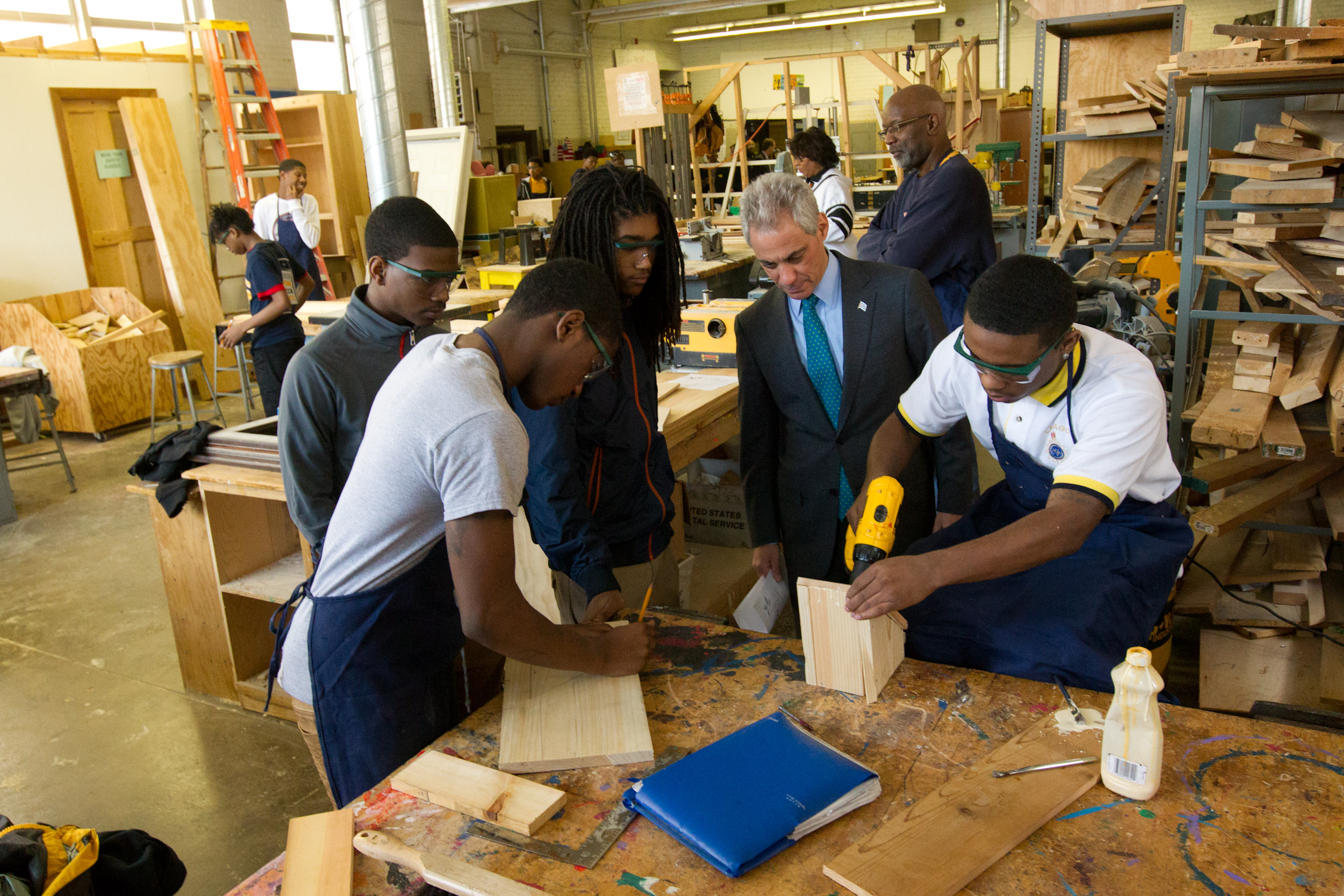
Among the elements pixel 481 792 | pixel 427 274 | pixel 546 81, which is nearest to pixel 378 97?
pixel 427 274

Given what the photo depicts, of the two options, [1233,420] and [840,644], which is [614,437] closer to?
[840,644]

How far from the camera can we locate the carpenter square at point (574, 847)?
1227 mm

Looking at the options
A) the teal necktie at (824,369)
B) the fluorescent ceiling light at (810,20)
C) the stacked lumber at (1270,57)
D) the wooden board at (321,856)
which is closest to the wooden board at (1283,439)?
the stacked lumber at (1270,57)

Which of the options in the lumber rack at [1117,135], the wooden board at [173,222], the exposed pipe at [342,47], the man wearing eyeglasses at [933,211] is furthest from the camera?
the exposed pipe at [342,47]

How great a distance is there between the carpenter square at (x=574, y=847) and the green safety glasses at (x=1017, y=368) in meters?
1.01

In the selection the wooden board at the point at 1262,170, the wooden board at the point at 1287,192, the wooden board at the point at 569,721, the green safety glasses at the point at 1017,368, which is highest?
the wooden board at the point at 1262,170

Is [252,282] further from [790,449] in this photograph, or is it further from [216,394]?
[790,449]

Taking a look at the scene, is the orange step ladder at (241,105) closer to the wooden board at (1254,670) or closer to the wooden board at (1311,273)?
the wooden board at (1311,273)

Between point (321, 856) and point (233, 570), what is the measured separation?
86.9 inches

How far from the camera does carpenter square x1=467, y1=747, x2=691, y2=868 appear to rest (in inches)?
48.3

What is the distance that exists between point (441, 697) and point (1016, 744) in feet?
3.31

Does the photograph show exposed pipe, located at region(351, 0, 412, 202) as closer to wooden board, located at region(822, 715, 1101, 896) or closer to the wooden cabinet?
wooden board, located at region(822, 715, 1101, 896)

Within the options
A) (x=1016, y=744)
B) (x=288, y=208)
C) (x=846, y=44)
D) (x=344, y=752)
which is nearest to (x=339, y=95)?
(x=288, y=208)

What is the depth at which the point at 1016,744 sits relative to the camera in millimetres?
1391
